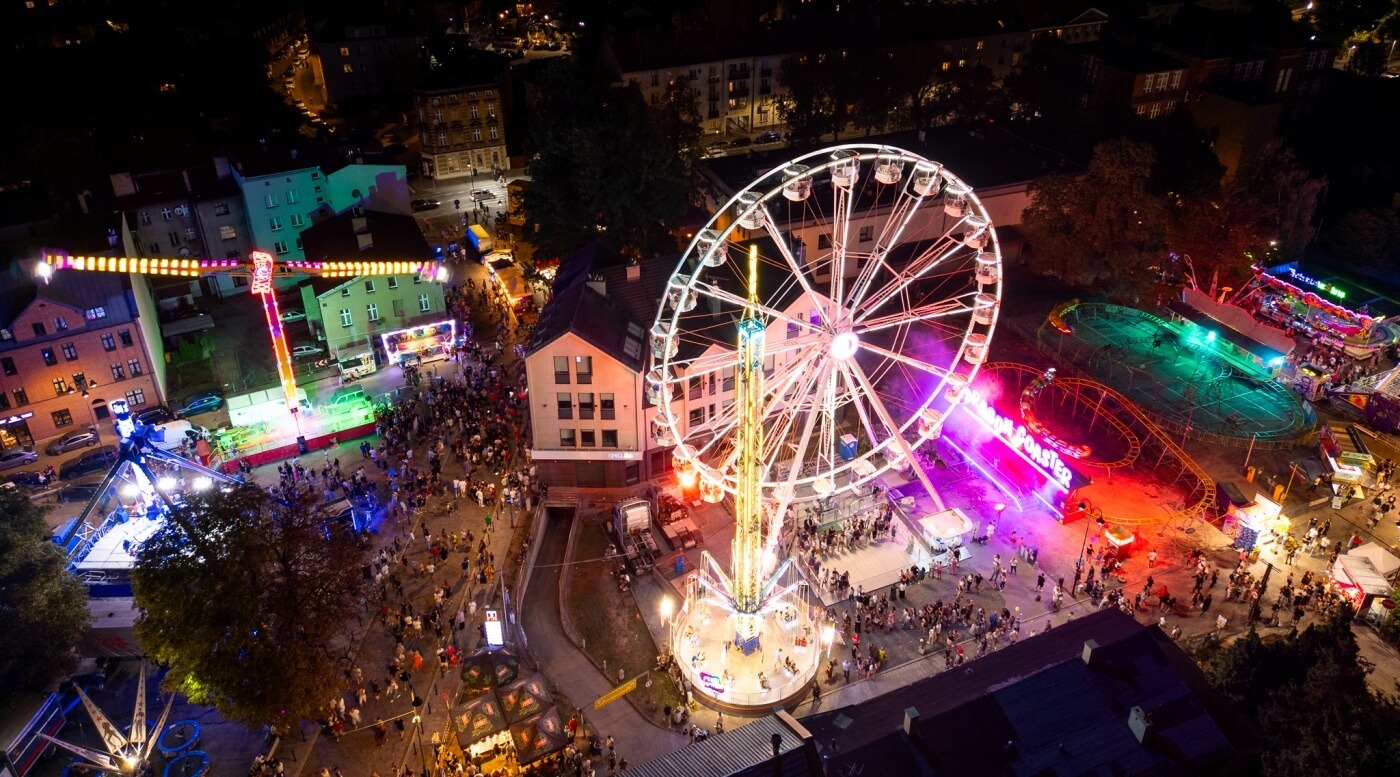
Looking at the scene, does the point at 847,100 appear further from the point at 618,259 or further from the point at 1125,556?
the point at 1125,556

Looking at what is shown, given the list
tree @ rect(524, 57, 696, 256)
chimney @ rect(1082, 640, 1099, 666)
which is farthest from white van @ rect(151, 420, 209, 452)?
chimney @ rect(1082, 640, 1099, 666)

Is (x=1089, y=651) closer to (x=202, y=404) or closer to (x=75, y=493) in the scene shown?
(x=75, y=493)

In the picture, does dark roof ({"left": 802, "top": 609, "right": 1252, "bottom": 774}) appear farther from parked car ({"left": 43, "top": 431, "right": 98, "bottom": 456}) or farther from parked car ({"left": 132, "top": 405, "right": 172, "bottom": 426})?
parked car ({"left": 43, "top": 431, "right": 98, "bottom": 456})

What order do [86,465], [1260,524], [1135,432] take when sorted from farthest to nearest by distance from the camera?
[86,465]
[1135,432]
[1260,524]

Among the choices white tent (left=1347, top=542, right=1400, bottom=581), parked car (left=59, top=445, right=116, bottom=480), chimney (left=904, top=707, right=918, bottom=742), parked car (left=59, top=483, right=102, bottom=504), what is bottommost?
white tent (left=1347, top=542, right=1400, bottom=581)

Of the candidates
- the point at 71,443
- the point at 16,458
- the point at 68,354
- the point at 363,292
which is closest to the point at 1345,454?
the point at 363,292

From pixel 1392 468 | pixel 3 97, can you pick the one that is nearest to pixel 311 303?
pixel 3 97
